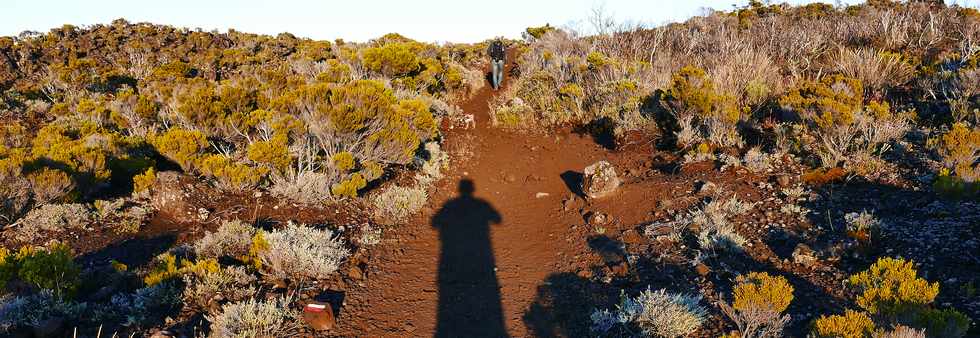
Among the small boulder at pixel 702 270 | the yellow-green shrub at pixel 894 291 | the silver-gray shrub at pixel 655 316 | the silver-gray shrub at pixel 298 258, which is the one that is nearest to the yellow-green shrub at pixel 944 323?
the yellow-green shrub at pixel 894 291

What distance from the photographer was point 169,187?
248 inches

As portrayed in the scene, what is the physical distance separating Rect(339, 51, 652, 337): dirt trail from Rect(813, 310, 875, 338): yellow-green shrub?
2.22 metres

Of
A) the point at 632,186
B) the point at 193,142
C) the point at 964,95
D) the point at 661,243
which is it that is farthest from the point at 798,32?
the point at 193,142

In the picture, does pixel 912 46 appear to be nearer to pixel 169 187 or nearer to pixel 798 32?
Result: pixel 798 32

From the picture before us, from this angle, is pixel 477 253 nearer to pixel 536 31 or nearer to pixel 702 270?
pixel 702 270

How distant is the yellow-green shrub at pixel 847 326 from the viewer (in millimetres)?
2797

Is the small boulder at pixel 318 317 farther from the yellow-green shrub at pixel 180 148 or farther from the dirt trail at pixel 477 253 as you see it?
the yellow-green shrub at pixel 180 148

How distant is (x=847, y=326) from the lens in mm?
2828

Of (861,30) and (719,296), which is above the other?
(861,30)

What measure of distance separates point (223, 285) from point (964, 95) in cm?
1064

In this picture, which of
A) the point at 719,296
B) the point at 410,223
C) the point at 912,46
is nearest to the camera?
the point at 719,296

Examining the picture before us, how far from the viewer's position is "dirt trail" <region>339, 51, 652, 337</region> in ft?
14.8

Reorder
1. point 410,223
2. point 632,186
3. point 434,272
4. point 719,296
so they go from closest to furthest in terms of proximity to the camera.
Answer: point 719,296
point 434,272
point 410,223
point 632,186

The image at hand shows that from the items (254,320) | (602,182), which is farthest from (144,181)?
(602,182)
